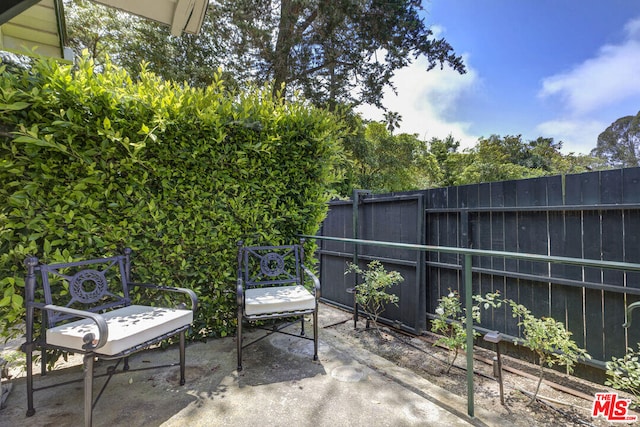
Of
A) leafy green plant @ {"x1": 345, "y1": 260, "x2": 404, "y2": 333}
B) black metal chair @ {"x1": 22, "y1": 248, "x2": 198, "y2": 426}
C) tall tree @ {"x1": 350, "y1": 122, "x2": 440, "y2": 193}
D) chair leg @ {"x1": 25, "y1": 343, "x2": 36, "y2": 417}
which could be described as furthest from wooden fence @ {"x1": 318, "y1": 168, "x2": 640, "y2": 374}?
tall tree @ {"x1": 350, "y1": 122, "x2": 440, "y2": 193}

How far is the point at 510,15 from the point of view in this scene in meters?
8.04

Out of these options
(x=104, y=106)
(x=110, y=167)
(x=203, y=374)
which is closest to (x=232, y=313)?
(x=203, y=374)

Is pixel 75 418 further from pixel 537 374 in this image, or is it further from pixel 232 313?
pixel 537 374

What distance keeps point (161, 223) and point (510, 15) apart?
10.2m

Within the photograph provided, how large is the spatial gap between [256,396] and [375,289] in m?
2.01

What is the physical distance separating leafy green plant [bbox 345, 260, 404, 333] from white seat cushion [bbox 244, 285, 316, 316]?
4.52ft

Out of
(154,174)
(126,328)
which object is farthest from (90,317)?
(154,174)

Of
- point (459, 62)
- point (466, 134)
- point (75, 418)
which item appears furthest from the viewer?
point (466, 134)

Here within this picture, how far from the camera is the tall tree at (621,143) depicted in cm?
2412

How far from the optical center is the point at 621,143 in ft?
83.9

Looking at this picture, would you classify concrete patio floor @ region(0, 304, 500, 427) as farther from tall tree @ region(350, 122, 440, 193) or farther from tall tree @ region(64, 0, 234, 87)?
tall tree @ region(350, 122, 440, 193)

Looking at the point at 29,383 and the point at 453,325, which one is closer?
the point at 29,383

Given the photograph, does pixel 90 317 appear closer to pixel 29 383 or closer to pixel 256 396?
pixel 29 383

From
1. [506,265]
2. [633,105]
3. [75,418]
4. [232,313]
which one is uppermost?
[633,105]
